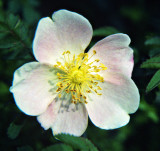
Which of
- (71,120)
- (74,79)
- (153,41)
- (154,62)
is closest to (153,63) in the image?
(154,62)

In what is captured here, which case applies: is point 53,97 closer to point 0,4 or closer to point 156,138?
point 0,4

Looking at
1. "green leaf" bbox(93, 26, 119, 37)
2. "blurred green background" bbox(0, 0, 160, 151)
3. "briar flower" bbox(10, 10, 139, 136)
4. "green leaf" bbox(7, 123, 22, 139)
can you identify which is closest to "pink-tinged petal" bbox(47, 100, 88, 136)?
"briar flower" bbox(10, 10, 139, 136)

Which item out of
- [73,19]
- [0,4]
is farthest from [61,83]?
[0,4]

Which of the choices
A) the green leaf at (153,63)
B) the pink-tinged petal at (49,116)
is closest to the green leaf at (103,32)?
the green leaf at (153,63)

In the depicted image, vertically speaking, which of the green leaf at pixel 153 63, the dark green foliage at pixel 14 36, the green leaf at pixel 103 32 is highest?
the dark green foliage at pixel 14 36

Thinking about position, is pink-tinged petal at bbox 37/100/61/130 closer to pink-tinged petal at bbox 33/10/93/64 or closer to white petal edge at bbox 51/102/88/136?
white petal edge at bbox 51/102/88/136

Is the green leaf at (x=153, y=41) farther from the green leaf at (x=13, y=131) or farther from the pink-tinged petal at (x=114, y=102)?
the green leaf at (x=13, y=131)

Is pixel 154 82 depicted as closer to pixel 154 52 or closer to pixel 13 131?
pixel 154 52
